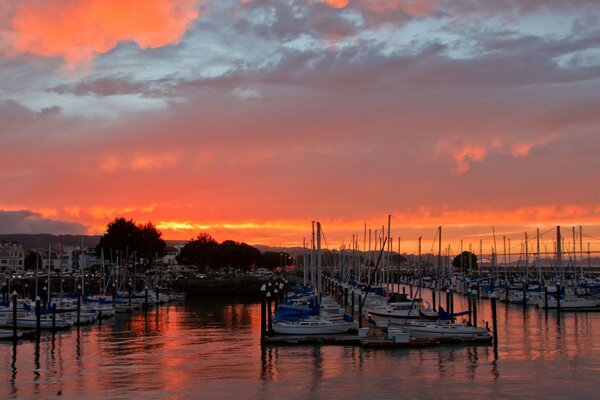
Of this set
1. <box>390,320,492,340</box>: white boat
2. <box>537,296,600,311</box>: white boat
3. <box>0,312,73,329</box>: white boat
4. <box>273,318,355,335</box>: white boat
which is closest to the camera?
<box>390,320,492,340</box>: white boat

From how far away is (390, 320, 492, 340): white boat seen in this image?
56.9 meters

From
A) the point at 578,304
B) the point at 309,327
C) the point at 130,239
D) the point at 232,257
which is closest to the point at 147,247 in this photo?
the point at 130,239

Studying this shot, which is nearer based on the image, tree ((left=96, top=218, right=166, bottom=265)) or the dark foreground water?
the dark foreground water

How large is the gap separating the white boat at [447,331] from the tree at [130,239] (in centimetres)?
11231

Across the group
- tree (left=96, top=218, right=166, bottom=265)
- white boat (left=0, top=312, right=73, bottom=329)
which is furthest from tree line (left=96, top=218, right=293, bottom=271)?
white boat (left=0, top=312, right=73, bottom=329)

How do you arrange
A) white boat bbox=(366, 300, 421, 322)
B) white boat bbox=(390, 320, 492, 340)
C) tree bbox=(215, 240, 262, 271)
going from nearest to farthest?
white boat bbox=(390, 320, 492, 340), white boat bbox=(366, 300, 421, 322), tree bbox=(215, 240, 262, 271)

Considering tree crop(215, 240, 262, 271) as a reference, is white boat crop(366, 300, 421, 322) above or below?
below

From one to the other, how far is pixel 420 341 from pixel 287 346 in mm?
9439

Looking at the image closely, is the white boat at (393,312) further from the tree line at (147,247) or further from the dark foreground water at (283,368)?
the tree line at (147,247)

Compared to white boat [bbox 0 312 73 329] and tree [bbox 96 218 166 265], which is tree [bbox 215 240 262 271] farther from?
white boat [bbox 0 312 73 329]

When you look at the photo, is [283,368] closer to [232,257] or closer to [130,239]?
[130,239]

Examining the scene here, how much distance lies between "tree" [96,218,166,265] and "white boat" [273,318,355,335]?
357 ft

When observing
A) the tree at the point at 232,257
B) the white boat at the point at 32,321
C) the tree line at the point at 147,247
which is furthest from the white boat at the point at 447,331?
the tree at the point at 232,257

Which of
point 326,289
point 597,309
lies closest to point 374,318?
point 597,309
